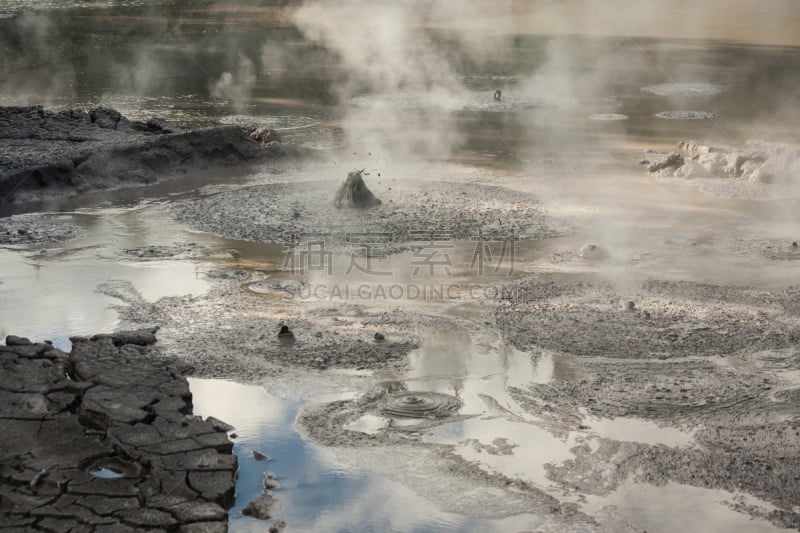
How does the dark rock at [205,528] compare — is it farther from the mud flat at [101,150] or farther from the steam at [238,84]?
the steam at [238,84]

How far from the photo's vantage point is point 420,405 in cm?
606

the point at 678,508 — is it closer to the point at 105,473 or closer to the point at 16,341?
the point at 105,473

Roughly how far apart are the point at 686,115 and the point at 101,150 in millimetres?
8447

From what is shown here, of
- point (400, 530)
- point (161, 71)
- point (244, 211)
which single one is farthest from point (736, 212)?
point (161, 71)

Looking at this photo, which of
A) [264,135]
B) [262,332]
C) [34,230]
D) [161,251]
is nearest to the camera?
[262,332]

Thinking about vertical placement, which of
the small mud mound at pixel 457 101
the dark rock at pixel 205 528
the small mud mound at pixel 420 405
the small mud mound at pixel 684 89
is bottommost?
the dark rock at pixel 205 528

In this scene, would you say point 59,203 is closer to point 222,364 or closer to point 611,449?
point 222,364

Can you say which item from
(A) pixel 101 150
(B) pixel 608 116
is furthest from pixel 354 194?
(B) pixel 608 116

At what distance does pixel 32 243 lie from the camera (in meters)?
9.29

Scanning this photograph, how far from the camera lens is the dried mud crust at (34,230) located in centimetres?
937

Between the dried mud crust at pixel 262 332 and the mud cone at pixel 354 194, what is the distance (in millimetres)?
2343

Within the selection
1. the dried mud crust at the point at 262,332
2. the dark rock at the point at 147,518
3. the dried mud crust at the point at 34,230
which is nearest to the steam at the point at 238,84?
the dried mud crust at the point at 34,230

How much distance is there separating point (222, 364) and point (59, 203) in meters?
4.82

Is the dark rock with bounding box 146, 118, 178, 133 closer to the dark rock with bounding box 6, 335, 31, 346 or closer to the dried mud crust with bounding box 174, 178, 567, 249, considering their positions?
the dried mud crust with bounding box 174, 178, 567, 249
